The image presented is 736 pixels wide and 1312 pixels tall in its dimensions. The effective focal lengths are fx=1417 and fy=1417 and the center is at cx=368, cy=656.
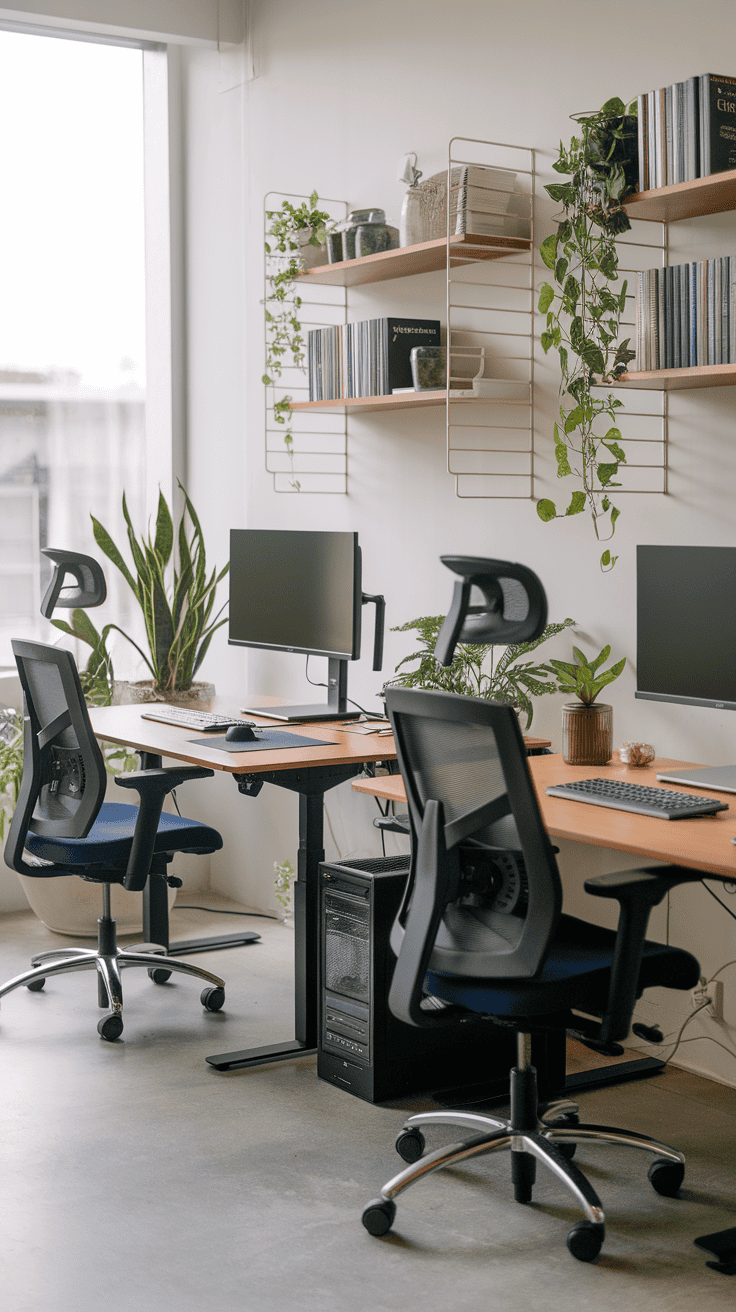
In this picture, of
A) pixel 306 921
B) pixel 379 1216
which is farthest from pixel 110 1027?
pixel 379 1216

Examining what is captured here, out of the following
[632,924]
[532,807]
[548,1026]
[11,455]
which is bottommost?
[548,1026]

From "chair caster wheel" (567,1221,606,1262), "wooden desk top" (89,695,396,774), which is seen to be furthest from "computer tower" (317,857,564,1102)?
"chair caster wheel" (567,1221,606,1262)

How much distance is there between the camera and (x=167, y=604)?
4785 millimetres

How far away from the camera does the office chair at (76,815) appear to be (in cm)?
360

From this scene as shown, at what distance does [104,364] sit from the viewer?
540 centimetres

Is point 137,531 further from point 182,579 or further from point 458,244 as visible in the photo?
point 458,244

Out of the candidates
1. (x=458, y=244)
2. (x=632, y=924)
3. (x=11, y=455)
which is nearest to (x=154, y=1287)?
(x=632, y=924)

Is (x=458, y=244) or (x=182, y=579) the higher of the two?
(x=458, y=244)

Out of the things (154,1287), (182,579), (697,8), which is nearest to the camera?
(154,1287)

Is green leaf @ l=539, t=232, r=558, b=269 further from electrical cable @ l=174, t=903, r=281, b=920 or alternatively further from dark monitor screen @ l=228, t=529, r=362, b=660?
electrical cable @ l=174, t=903, r=281, b=920

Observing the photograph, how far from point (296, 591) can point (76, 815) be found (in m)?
0.94

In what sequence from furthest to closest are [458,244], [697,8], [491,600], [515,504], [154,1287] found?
[515,504], [458,244], [697,8], [491,600], [154,1287]

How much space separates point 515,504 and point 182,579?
53.7 inches

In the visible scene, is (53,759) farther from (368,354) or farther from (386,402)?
(368,354)
